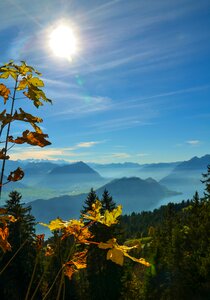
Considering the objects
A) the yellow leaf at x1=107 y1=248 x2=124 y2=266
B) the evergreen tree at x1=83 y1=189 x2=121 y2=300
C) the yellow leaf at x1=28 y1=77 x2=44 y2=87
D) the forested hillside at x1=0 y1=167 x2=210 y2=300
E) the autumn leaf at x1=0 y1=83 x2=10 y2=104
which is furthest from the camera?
the evergreen tree at x1=83 y1=189 x2=121 y2=300

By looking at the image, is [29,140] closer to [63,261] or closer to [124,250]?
[124,250]

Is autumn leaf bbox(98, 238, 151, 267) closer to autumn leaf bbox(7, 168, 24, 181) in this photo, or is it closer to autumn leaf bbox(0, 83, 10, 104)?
autumn leaf bbox(7, 168, 24, 181)

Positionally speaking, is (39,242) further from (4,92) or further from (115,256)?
(4,92)

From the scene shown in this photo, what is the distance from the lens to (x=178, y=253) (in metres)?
39.6

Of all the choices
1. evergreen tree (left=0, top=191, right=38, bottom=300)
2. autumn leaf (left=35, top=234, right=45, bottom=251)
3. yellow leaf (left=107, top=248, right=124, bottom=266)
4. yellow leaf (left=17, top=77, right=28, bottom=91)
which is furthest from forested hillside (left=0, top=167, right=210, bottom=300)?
yellow leaf (left=107, top=248, right=124, bottom=266)

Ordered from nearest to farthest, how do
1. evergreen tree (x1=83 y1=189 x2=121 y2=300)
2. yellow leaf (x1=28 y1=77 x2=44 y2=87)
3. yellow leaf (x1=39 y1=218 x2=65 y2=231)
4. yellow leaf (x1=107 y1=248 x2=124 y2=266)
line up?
1. yellow leaf (x1=107 y1=248 x2=124 y2=266)
2. yellow leaf (x1=28 y1=77 x2=44 y2=87)
3. yellow leaf (x1=39 y1=218 x2=65 y2=231)
4. evergreen tree (x1=83 y1=189 x2=121 y2=300)

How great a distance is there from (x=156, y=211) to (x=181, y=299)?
456 ft

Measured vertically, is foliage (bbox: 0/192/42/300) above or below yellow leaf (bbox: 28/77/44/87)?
below

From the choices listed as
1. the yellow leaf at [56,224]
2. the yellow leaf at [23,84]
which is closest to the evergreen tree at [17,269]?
the yellow leaf at [56,224]

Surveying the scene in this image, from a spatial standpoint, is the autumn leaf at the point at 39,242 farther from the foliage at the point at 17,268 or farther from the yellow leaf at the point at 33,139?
the foliage at the point at 17,268

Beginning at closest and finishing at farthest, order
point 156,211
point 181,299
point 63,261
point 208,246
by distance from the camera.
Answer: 1. point 63,261
2. point 208,246
3. point 181,299
4. point 156,211

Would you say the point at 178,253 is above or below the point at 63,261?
below

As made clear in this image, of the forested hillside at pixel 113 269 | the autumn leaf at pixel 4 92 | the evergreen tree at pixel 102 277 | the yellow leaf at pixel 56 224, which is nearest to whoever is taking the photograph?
the autumn leaf at pixel 4 92

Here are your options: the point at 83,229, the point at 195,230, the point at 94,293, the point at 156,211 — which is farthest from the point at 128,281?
the point at 156,211
